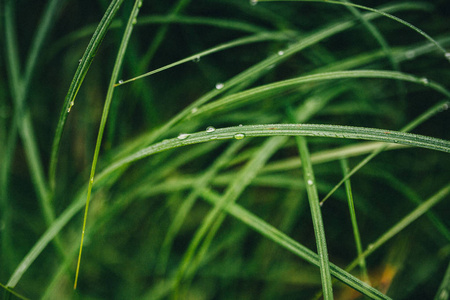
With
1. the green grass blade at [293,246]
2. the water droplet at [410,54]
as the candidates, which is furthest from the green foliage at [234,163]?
the green grass blade at [293,246]

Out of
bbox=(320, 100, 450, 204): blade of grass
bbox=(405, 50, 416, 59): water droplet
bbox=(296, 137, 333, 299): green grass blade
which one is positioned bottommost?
bbox=(296, 137, 333, 299): green grass blade

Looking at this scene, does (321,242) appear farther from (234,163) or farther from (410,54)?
(410,54)

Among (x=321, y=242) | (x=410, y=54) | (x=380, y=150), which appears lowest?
(x=321, y=242)

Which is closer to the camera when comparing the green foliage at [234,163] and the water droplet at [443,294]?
the water droplet at [443,294]

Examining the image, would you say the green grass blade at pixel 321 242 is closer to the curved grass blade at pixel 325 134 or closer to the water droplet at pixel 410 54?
the curved grass blade at pixel 325 134

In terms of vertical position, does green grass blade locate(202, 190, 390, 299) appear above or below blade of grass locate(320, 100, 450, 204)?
below

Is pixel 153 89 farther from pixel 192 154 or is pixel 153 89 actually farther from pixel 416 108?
pixel 416 108

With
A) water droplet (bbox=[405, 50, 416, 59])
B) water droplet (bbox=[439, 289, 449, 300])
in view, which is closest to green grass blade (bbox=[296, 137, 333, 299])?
water droplet (bbox=[439, 289, 449, 300])

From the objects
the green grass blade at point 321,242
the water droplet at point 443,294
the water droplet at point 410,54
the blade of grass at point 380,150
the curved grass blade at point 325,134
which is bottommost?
the green grass blade at point 321,242

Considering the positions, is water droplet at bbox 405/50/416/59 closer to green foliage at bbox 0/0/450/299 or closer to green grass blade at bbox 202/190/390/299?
green foliage at bbox 0/0/450/299

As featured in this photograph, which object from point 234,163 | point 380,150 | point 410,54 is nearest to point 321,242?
point 380,150

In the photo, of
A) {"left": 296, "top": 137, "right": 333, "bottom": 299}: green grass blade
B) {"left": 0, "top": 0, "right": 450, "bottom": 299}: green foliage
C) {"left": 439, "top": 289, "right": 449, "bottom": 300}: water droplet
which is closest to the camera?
{"left": 296, "top": 137, "right": 333, "bottom": 299}: green grass blade
